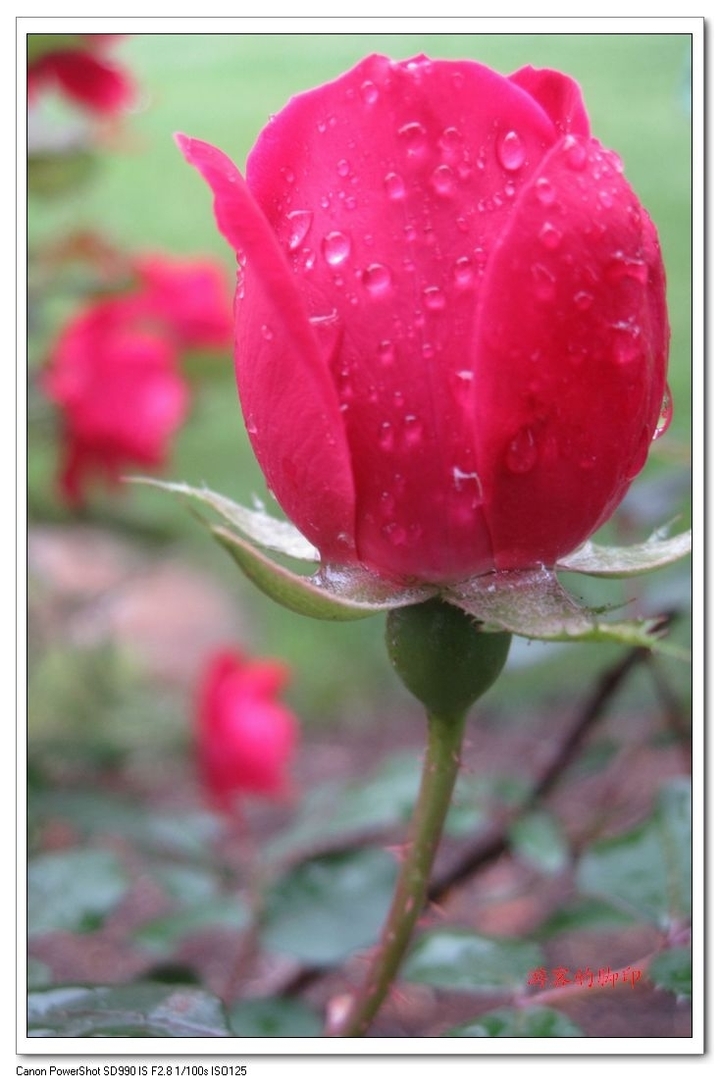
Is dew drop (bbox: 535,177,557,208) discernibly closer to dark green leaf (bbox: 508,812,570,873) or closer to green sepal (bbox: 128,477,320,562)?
green sepal (bbox: 128,477,320,562)

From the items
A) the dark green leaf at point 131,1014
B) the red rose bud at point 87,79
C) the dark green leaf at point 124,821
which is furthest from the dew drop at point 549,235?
the red rose bud at point 87,79

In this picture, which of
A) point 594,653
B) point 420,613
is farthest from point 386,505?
point 594,653

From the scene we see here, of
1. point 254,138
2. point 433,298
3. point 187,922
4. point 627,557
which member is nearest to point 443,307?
point 433,298

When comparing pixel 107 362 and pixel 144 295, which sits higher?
pixel 144 295

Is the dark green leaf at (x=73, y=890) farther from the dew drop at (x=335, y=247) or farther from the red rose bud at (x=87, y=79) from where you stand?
the red rose bud at (x=87, y=79)

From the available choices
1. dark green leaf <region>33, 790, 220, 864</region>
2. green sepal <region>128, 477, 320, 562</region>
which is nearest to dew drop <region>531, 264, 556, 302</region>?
green sepal <region>128, 477, 320, 562</region>
